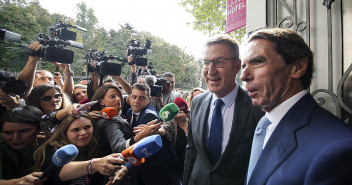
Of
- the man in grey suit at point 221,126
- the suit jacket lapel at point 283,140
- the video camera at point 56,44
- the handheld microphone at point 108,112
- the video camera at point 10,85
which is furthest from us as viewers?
the video camera at point 56,44

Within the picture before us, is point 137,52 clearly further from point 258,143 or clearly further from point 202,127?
point 258,143

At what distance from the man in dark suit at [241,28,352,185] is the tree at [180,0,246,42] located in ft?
33.0

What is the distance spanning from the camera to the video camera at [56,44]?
2685mm

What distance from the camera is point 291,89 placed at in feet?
3.75

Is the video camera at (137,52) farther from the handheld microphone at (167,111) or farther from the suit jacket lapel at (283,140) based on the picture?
the suit jacket lapel at (283,140)

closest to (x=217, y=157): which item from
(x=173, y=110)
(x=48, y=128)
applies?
(x=173, y=110)

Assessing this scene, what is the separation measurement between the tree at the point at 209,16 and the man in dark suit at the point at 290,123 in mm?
10064

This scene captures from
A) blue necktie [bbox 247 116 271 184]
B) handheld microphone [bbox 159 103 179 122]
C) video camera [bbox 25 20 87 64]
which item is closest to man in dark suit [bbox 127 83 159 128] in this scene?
handheld microphone [bbox 159 103 179 122]

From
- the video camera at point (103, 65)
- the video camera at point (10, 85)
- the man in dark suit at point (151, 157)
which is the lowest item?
the man in dark suit at point (151, 157)

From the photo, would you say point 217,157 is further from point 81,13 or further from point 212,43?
point 81,13

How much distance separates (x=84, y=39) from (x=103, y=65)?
45673 mm

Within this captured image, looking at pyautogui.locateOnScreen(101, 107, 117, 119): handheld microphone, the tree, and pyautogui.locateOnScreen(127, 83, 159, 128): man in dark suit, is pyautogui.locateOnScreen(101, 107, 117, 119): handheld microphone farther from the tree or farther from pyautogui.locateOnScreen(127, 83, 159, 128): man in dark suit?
the tree

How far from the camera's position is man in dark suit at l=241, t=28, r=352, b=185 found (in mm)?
792

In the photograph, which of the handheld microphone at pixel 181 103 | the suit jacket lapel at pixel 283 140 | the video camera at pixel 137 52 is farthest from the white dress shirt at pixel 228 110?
the video camera at pixel 137 52
